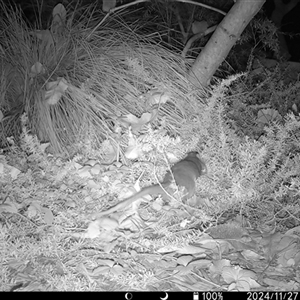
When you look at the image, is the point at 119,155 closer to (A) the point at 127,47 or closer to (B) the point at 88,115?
(B) the point at 88,115

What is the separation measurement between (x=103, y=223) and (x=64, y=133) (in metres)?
1.21

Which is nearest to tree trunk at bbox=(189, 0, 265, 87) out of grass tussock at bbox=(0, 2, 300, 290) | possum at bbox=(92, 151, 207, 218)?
grass tussock at bbox=(0, 2, 300, 290)

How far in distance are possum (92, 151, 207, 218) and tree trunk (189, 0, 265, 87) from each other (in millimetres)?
1097

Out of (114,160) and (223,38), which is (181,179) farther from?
(223,38)

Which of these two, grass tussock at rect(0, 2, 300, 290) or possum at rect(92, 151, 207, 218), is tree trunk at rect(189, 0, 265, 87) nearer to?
grass tussock at rect(0, 2, 300, 290)

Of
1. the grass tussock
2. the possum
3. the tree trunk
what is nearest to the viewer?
the grass tussock

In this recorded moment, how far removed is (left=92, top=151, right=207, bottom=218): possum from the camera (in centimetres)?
228

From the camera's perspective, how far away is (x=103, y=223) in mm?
2160

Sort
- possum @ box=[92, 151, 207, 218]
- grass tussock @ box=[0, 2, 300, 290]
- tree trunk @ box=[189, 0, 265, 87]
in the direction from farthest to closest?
tree trunk @ box=[189, 0, 265, 87] → possum @ box=[92, 151, 207, 218] → grass tussock @ box=[0, 2, 300, 290]

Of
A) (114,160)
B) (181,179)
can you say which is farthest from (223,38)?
(181,179)

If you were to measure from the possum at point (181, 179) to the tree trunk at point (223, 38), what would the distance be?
1097mm

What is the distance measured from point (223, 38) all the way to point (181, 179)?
63.2 inches

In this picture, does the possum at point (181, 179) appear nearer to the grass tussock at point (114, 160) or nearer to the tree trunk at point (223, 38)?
the grass tussock at point (114, 160)

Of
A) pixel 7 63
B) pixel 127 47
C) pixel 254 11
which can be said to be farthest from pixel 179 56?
pixel 7 63
